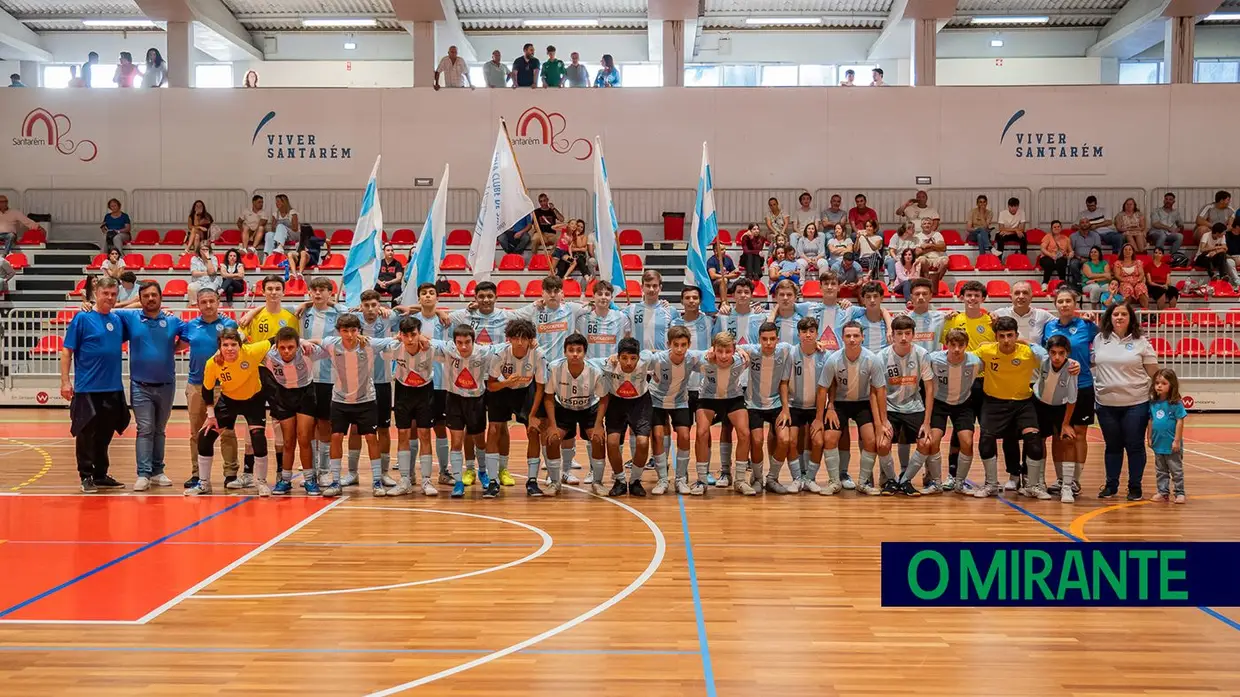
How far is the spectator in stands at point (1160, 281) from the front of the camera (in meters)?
19.7

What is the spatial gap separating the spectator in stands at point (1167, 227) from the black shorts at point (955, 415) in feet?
47.4

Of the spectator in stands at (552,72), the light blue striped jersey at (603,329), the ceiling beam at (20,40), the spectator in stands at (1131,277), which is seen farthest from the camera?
the ceiling beam at (20,40)

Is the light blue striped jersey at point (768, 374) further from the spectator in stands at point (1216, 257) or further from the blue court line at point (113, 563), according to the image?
the spectator in stands at point (1216, 257)

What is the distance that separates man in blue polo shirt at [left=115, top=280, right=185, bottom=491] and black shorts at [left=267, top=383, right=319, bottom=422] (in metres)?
1.35

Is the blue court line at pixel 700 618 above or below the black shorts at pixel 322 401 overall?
below

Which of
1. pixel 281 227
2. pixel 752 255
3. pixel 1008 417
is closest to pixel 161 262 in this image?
pixel 281 227

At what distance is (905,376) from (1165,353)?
10274mm

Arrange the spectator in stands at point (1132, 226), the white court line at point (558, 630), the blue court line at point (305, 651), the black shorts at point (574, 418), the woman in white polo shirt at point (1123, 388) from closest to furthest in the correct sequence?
the white court line at point (558, 630) < the blue court line at point (305, 651) < the woman in white polo shirt at point (1123, 388) < the black shorts at point (574, 418) < the spectator in stands at point (1132, 226)

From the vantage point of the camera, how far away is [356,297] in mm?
11898

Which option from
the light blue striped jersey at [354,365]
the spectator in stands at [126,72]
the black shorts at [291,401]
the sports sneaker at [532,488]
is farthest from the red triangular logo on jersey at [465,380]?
the spectator in stands at [126,72]

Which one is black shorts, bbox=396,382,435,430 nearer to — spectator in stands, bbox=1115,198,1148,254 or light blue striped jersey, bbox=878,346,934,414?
light blue striped jersey, bbox=878,346,934,414

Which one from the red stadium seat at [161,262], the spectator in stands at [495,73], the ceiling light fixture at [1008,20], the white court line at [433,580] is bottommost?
the white court line at [433,580]

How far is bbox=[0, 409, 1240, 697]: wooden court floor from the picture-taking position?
539cm

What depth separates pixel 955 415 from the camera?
1052cm
